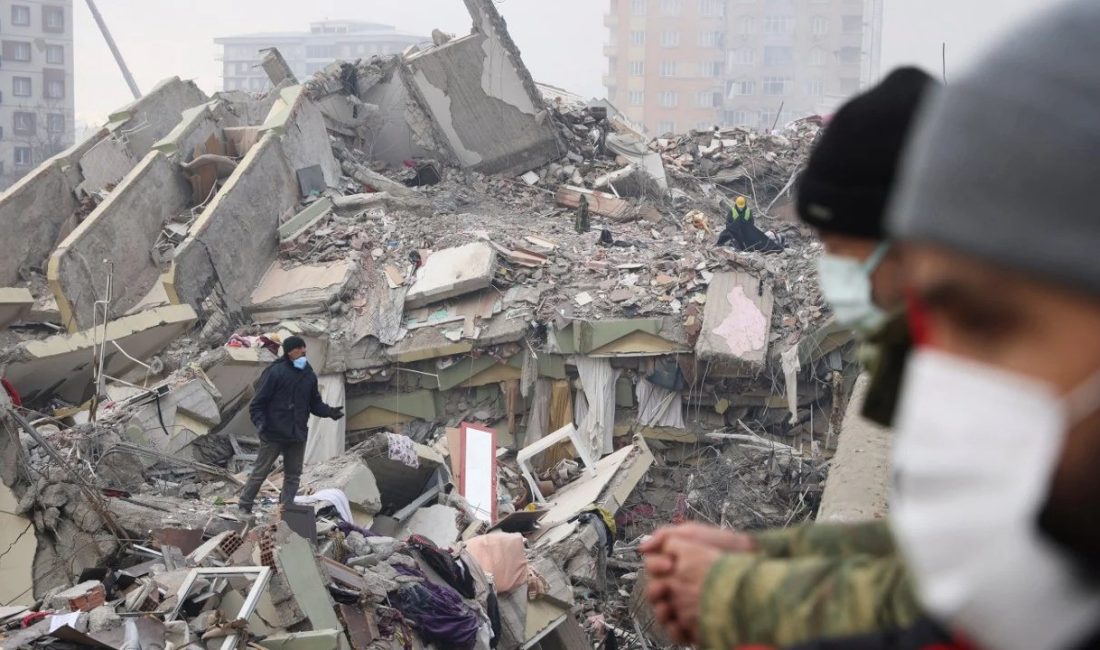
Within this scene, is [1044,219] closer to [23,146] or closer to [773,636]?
[773,636]

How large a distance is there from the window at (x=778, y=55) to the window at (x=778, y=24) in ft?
2.87

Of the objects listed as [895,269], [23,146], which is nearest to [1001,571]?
[895,269]

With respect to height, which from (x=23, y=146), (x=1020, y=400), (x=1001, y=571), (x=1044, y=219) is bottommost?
(x=23, y=146)

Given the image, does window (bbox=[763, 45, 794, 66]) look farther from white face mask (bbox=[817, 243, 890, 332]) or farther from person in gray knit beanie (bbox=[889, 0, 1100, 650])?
person in gray knit beanie (bbox=[889, 0, 1100, 650])

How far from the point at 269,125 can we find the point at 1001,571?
1684 centimetres

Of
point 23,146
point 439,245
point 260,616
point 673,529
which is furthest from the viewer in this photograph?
point 23,146

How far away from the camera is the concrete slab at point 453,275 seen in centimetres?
1469

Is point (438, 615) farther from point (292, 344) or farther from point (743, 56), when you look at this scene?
point (743, 56)

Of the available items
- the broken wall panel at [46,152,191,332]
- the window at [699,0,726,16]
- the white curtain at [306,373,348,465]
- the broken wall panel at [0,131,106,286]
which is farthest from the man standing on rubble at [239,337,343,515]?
the window at [699,0,726,16]

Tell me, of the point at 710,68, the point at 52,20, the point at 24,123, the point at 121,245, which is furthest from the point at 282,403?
the point at 710,68

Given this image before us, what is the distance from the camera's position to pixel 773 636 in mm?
1323

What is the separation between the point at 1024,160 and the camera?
36.5 inches

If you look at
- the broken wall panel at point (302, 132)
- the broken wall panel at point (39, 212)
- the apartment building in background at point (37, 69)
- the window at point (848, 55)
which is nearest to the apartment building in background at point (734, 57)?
the window at point (848, 55)

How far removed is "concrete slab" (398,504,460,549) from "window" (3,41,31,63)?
60.5 meters
